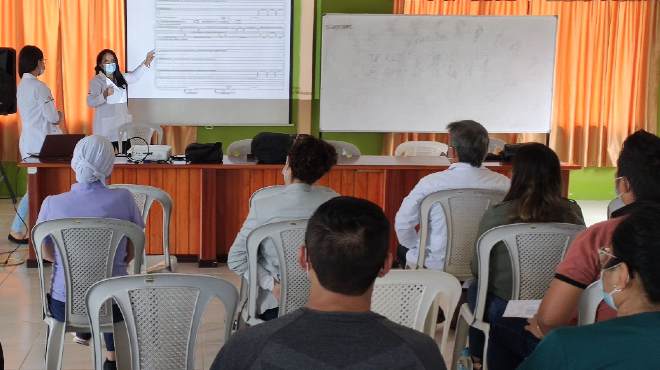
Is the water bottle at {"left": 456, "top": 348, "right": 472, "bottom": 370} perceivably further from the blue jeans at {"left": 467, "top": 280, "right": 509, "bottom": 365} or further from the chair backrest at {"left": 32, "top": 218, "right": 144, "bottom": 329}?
the chair backrest at {"left": 32, "top": 218, "right": 144, "bottom": 329}

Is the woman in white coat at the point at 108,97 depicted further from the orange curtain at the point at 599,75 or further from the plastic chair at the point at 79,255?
the plastic chair at the point at 79,255

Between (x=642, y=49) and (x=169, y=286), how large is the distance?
7015mm

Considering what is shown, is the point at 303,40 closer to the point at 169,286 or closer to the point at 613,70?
the point at 613,70

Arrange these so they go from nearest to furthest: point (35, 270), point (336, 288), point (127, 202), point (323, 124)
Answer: point (336, 288) < point (127, 202) < point (35, 270) < point (323, 124)

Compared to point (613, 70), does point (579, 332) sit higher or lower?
lower

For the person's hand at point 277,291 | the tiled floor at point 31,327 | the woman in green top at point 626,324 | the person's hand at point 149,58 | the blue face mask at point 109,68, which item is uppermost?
the person's hand at point 149,58

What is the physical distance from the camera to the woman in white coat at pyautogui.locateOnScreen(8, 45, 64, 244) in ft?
19.3

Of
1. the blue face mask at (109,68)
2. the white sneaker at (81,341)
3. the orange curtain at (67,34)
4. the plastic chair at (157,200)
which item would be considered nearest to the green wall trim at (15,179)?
the orange curtain at (67,34)

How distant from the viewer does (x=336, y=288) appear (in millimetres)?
1453

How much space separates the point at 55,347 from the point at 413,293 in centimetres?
148

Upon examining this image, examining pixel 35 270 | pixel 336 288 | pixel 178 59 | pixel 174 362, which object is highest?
pixel 178 59

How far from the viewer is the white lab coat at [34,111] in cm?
598

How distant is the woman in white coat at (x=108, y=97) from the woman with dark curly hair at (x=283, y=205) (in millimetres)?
3967

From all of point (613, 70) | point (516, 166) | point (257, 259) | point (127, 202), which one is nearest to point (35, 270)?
point (127, 202)
